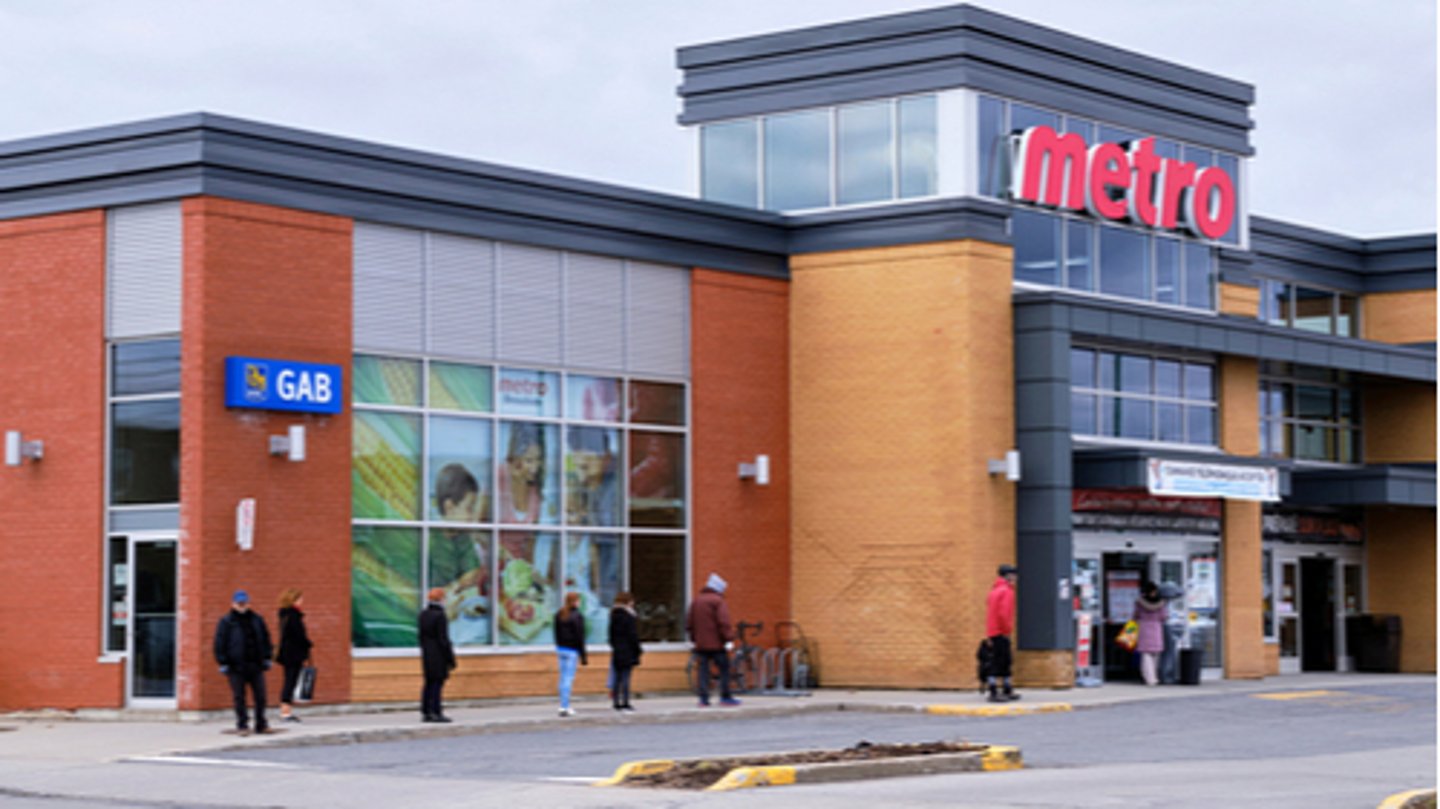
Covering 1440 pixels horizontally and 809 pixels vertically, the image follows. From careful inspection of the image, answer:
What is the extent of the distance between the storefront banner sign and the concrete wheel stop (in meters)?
13.1

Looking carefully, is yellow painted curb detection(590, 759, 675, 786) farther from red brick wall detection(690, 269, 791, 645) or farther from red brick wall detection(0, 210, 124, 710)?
red brick wall detection(690, 269, 791, 645)

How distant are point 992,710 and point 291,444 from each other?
950 cm

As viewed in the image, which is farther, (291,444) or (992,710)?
(992,710)

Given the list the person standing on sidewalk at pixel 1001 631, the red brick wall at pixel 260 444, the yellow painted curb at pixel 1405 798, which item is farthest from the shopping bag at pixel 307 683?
the yellow painted curb at pixel 1405 798

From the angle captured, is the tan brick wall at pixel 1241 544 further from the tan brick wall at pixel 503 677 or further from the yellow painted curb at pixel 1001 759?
the yellow painted curb at pixel 1001 759

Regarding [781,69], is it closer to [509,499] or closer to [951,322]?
[951,322]

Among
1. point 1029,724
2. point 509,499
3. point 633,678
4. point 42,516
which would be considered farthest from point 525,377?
point 1029,724

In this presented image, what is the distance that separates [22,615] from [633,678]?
850 cm

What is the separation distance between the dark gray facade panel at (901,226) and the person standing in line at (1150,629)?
613 cm

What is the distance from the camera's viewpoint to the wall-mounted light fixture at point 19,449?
26.7m

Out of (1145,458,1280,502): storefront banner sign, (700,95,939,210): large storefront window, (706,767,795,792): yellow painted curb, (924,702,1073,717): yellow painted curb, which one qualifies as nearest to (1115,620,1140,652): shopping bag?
(1145,458,1280,502): storefront banner sign

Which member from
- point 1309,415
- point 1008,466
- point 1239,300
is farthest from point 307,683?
point 1309,415

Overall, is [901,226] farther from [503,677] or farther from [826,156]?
[503,677]

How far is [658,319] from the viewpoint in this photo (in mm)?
31469
